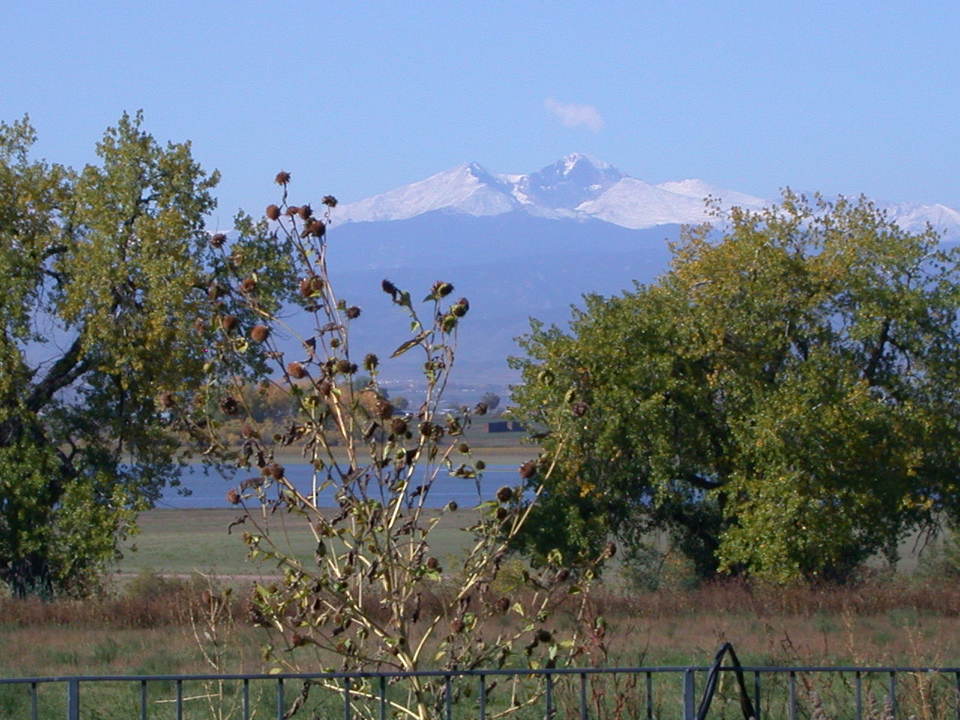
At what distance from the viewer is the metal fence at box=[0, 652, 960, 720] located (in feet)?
19.3

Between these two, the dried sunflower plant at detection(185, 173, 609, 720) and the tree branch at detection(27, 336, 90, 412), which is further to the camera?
the tree branch at detection(27, 336, 90, 412)

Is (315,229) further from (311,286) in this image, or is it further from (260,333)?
(260,333)

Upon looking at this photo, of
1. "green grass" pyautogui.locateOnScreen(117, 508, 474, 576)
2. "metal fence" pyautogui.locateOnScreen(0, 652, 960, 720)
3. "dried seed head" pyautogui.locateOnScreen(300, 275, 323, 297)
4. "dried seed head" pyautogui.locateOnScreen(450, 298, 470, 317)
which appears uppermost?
"dried seed head" pyautogui.locateOnScreen(300, 275, 323, 297)

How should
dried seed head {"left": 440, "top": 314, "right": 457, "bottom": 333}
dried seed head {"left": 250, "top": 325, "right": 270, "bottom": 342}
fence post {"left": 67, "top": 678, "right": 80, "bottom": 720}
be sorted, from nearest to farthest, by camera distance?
1. dried seed head {"left": 250, "top": 325, "right": 270, "bottom": 342}
2. dried seed head {"left": 440, "top": 314, "right": 457, "bottom": 333}
3. fence post {"left": 67, "top": 678, "right": 80, "bottom": 720}

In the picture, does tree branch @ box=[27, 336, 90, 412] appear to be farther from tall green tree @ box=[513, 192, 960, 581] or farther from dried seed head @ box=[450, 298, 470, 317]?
dried seed head @ box=[450, 298, 470, 317]

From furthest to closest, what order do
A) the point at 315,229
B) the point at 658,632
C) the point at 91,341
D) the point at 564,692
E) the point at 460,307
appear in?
1. the point at 91,341
2. the point at 658,632
3. the point at 564,692
4. the point at 315,229
5. the point at 460,307

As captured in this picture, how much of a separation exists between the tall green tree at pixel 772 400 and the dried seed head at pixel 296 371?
1770cm

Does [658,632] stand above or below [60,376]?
below

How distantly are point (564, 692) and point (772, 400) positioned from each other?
17661 mm

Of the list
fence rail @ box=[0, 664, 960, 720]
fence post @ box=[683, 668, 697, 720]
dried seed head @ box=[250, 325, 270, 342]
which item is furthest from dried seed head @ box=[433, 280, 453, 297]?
fence post @ box=[683, 668, 697, 720]

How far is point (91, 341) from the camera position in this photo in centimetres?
2275

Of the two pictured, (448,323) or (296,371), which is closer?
(296,371)

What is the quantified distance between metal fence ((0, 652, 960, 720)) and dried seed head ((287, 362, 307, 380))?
47.9 inches

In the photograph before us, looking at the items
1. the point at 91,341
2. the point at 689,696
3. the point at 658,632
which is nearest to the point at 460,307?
the point at 689,696
